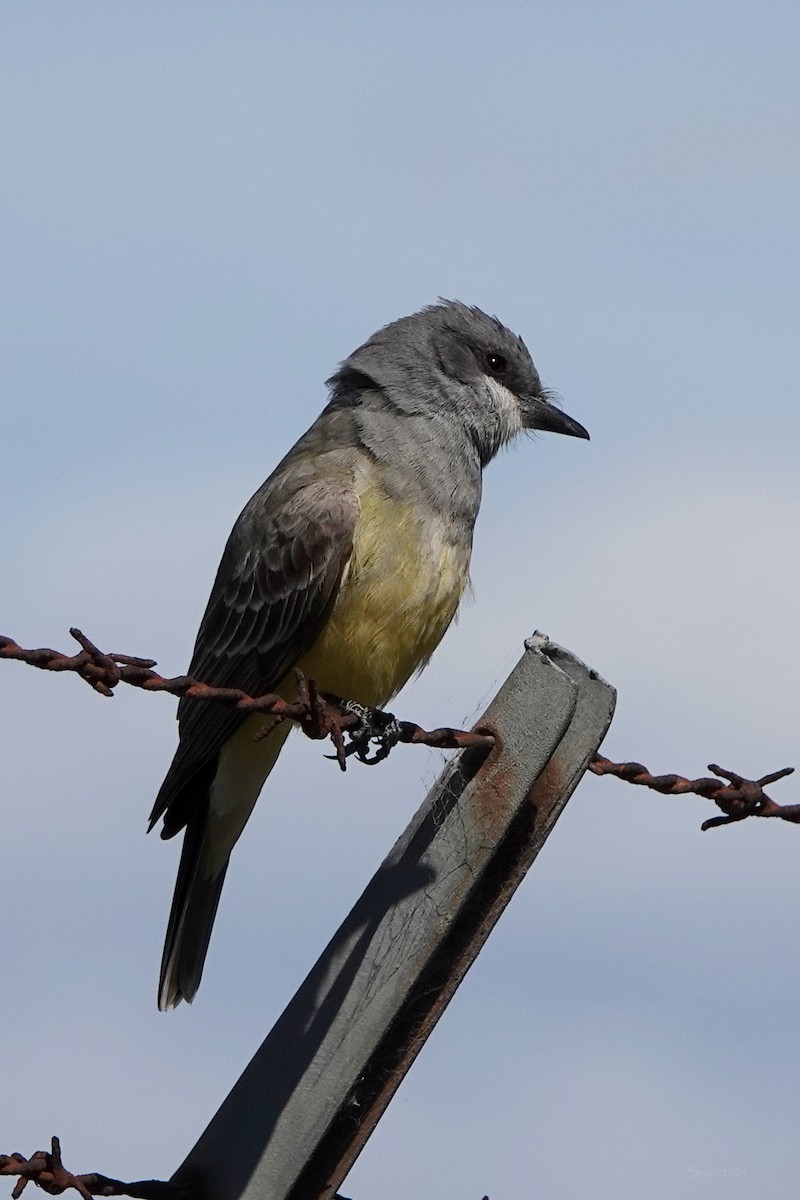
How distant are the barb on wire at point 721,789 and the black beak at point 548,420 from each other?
11.0 feet

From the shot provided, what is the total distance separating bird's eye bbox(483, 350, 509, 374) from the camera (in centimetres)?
730

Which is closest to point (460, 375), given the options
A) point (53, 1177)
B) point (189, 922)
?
point (189, 922)

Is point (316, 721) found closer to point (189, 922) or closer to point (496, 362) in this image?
point (189, 922)

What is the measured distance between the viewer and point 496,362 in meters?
7.33

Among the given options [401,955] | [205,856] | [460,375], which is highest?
[460,375]

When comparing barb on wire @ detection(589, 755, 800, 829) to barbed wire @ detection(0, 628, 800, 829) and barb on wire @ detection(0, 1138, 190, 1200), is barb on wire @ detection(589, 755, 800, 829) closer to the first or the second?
barbed wire @ detection(0, 628, 800, 829)

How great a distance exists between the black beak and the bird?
0.25 metres

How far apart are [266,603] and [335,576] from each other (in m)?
0.35

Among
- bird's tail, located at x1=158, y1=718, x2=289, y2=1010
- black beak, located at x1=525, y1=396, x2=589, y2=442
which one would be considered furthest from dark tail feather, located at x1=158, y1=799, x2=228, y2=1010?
black beak, located at x1=525, y1=396, x2=589, y2=442

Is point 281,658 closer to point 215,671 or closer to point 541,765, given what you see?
point 215,671

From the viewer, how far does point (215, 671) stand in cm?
646

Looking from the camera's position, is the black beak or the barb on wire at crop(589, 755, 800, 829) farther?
the black beak

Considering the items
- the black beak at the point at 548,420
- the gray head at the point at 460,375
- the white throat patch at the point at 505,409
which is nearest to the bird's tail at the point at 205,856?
the gray head at the point at 460,375

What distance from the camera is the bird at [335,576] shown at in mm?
5883
